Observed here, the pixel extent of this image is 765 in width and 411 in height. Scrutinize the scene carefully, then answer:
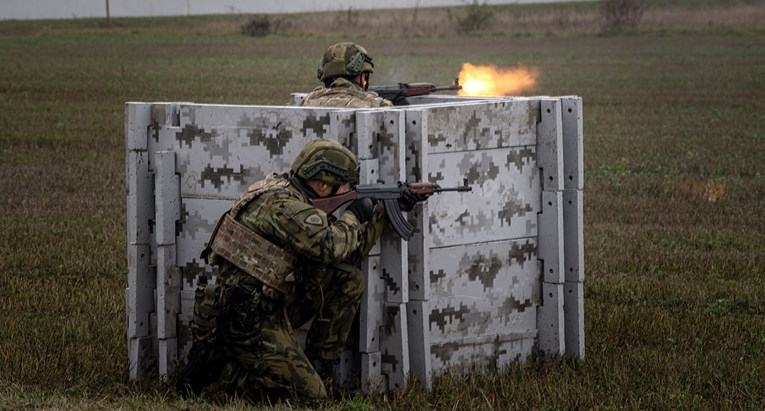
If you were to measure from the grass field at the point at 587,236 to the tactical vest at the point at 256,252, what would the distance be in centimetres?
73

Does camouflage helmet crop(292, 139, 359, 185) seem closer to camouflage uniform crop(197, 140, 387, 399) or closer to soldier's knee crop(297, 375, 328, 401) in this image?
camouflage uniform crop(197, 140, 387, 399)

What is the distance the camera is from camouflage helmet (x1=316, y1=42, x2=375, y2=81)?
10188mm

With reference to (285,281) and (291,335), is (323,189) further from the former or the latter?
(291,335)

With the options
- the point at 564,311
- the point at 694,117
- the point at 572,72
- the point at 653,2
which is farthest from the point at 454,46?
the point at 564,311

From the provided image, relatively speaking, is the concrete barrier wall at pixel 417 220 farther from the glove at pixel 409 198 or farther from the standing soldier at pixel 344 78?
the standing soldier at pixel 344 78

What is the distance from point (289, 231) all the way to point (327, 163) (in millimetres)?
430

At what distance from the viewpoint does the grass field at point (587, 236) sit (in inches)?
309

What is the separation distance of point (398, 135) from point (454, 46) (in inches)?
1898

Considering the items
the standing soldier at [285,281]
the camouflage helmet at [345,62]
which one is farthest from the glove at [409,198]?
the camouflage helmet at [345,62]

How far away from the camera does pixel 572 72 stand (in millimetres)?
40531

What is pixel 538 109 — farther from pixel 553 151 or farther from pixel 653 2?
pixel 653 2

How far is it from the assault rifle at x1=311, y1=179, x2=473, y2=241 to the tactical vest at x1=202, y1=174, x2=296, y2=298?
11.2 inches

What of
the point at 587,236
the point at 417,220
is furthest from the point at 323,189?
the point at 587,236

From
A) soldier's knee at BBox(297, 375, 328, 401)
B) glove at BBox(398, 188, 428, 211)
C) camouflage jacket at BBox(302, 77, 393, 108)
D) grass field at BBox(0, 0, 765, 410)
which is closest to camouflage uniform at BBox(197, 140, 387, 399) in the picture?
soldier's knee at BBox(297, 375, 328, 401)
